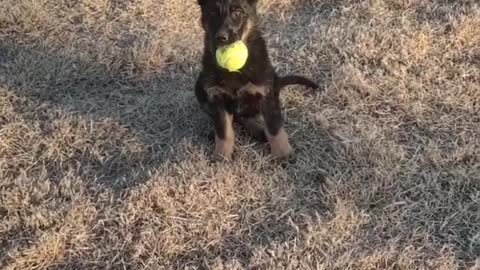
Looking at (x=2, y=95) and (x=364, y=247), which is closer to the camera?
(x=364, y=247)

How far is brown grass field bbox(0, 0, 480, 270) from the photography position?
3.63 m

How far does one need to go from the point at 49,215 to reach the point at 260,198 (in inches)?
45.8

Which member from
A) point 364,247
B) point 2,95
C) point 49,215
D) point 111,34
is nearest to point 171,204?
point 49,215

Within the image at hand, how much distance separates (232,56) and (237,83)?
0.68ft

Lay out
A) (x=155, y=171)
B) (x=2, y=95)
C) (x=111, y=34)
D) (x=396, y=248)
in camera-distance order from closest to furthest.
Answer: (x=396, y=248), (x=155, y=171), (x=2, y=95), (x=111, y=34)

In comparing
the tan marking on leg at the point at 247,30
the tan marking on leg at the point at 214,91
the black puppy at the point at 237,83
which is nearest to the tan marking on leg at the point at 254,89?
the black puppy at the point at 237,83

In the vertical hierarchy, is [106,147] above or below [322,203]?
below

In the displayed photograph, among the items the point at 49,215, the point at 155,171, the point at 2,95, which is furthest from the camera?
the point at 2,95

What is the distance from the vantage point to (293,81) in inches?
176

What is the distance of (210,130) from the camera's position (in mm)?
4453

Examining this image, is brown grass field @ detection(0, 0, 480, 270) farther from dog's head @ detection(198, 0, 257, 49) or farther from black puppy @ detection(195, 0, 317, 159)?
dog's head @ detection(198, 0, 257, 49)

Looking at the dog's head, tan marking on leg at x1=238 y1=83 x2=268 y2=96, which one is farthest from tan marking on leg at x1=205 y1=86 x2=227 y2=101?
the dog's head

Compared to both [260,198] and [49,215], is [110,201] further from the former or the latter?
[260,198]

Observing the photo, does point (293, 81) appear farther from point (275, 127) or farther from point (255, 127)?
point (275, 127)
